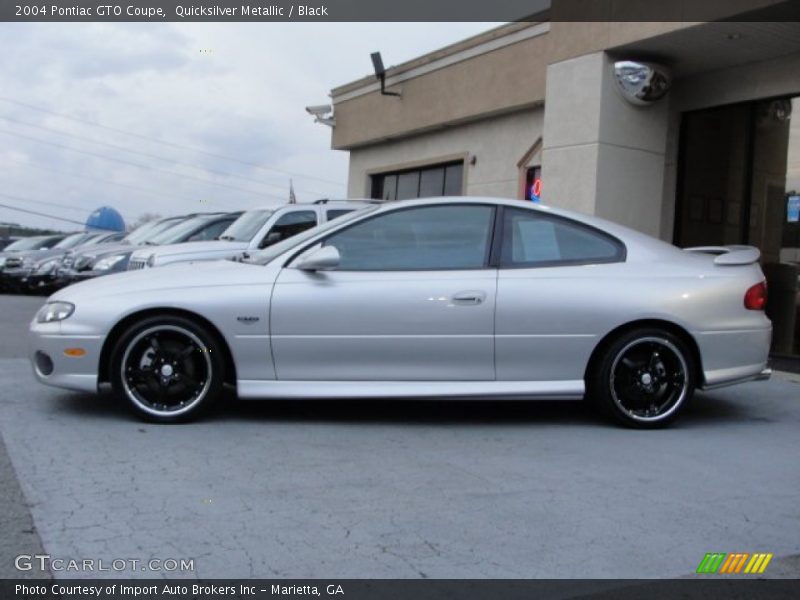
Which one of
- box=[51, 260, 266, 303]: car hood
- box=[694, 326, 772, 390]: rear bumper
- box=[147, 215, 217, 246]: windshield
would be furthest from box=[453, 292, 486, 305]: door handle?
box=[147, 215, 217, 246]: windshield

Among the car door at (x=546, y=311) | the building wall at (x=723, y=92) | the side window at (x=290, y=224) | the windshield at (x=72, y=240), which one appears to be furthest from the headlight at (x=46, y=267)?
the car door at (x=546, y=311)

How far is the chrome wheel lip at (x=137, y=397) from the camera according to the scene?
5.12 m

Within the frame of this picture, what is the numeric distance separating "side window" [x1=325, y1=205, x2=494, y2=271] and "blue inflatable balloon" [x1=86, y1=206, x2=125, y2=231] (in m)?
35.9

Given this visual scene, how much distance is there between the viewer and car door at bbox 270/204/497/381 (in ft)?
17.0

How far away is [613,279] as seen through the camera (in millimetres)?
5410

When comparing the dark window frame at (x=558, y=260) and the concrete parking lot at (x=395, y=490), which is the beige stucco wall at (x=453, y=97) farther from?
the concrete parking lot at (x=395, y=490)

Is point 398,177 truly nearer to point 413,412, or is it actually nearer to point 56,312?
point 413,412

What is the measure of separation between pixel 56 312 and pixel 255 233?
4470mm

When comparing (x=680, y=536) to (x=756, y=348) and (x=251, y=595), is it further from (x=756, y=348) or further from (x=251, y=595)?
(x=756, y=348)

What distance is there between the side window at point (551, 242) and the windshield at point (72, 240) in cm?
1662

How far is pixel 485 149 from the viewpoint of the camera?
49.7 feet

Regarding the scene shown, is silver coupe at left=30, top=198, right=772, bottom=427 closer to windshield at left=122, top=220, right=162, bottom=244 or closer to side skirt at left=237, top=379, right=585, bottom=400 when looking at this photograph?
side skirt at left=237, top=379, right=585, bottom=400

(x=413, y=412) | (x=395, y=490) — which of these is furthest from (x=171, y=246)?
(x=395, y=490)

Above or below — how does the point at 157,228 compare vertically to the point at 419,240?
above
